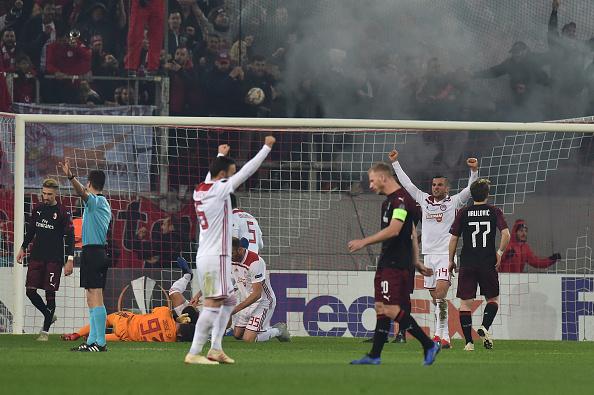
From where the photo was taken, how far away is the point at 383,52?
24500 mm

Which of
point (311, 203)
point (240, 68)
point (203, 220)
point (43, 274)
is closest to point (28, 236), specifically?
point (43, 274)

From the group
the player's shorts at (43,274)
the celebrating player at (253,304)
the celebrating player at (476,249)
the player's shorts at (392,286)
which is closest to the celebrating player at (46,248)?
the player's shorts at (43,274)

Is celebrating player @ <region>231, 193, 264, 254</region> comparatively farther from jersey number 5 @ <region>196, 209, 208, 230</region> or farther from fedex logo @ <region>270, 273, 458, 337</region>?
jersey number 5 @ <region>196, 209, 208, 230</region>

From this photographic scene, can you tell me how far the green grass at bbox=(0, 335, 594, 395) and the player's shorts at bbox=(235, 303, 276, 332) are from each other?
1919mm

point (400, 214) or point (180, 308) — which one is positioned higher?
point (400, 214)

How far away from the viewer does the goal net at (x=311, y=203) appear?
1891cm

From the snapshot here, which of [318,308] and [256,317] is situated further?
[318,308]

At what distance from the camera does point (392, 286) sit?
11055 millimetres

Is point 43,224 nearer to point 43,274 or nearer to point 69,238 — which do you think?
point 69,238

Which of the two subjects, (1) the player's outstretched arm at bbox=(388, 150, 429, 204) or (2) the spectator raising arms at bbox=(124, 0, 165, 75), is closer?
(1) the player's outstretched arm at bbox=(388, 150, 429, 204)

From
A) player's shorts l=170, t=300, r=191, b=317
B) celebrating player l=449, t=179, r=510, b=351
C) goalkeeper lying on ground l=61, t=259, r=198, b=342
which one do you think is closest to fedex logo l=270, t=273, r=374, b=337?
player's shorts l=170, t=300, r=191, b=317

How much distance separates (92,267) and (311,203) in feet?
24.0

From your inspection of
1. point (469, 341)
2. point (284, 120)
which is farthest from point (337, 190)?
point (469, 341)

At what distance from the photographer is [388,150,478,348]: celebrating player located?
16094 mm
